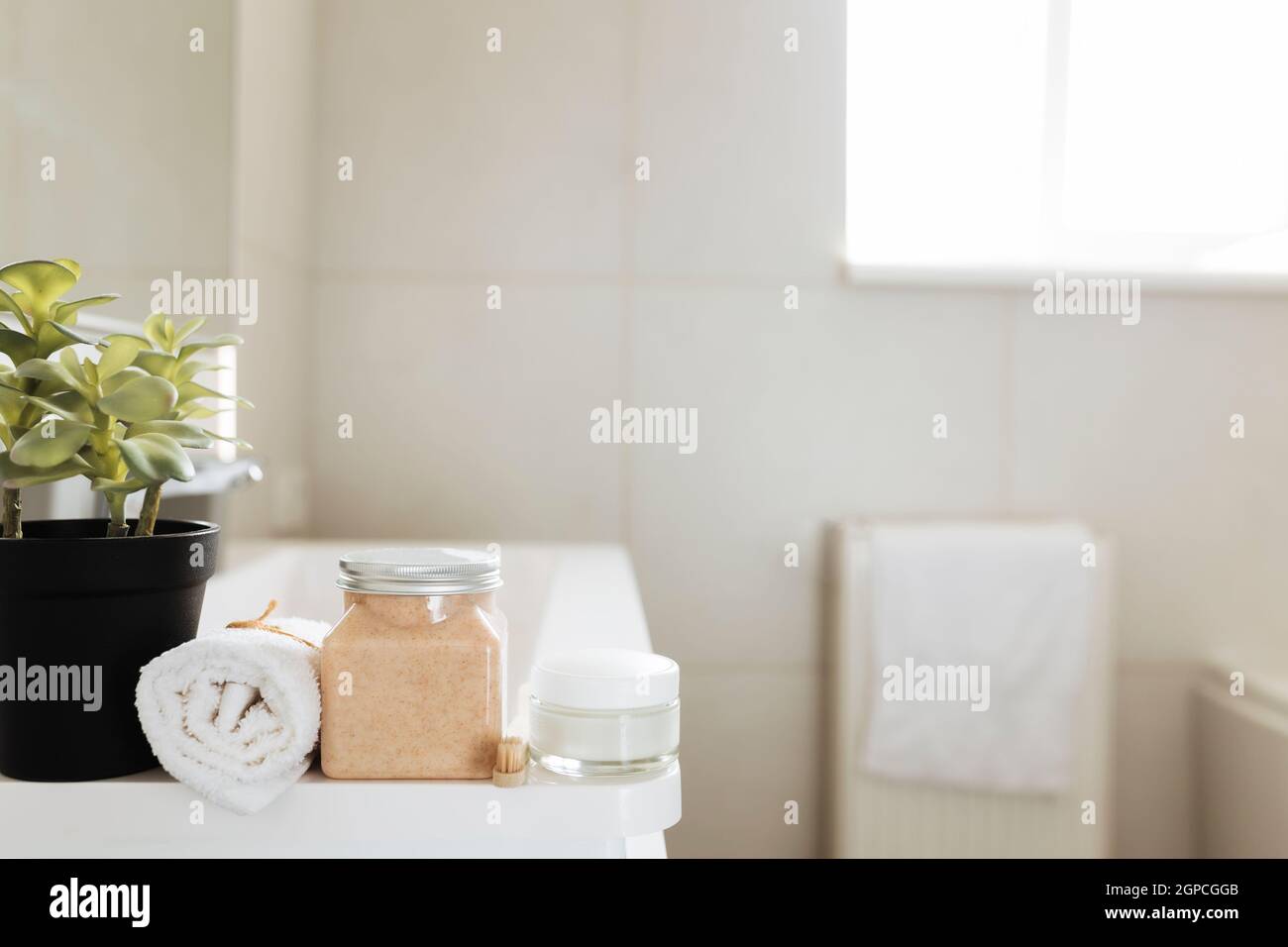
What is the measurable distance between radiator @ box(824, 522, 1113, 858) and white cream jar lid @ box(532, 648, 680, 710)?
1.00 m

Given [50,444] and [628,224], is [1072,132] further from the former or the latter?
[50,444]

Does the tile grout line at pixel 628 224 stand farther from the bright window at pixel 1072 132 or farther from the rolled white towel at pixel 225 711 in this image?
the rolled white towel at pixel 225 711

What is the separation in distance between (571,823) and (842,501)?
117cm

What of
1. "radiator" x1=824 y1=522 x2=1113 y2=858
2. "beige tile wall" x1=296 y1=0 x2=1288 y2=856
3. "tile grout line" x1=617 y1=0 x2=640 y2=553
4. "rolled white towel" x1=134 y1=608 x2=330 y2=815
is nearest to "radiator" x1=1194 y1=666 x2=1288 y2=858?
"beige tile wall" x1=296 y1=0 x2=1288 y2=856

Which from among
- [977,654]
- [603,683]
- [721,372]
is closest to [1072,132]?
[721,372]

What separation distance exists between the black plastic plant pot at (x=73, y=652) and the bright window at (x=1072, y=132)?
4.41ft

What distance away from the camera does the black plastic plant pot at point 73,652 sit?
42cm

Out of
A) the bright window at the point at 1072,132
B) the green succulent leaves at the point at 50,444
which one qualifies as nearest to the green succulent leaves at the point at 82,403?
the green succulent leaves at the point at 50,444

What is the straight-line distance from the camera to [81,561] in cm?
42

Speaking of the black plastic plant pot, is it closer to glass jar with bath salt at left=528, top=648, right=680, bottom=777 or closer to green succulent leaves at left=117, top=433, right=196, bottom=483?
green succulent leaves at left=117, top=433, right=196, bottom=483

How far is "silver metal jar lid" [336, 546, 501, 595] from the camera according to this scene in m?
0.44

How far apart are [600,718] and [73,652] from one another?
229mm

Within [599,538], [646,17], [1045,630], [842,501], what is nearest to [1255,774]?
[1045,630]
